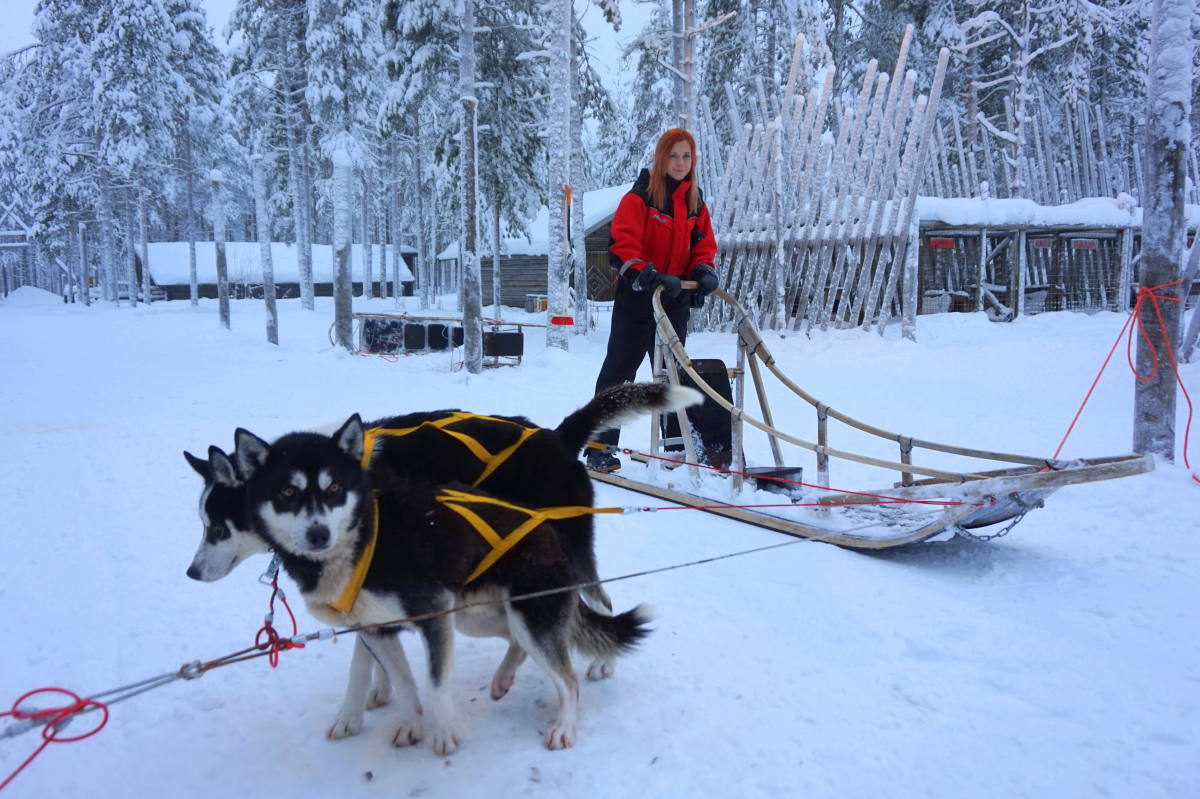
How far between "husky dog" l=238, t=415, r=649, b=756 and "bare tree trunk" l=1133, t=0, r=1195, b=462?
4.86 m

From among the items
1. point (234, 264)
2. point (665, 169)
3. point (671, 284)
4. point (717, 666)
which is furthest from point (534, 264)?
point (717, 666)

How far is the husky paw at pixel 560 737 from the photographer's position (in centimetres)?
213

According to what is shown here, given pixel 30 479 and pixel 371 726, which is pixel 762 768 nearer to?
pixel 371 726

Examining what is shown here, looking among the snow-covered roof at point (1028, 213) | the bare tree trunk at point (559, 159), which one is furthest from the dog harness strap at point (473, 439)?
the snow-covered roof at point (1028, 213)

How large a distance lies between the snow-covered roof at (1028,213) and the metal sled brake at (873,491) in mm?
8665

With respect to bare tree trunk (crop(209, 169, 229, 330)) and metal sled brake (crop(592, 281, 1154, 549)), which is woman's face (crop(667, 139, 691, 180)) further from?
bare tree trunk (crop(209, 169, 229, 330))

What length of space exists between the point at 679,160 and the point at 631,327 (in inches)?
44.9

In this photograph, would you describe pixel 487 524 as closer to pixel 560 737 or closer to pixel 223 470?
pixel 560 737

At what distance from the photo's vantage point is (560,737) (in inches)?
84.0

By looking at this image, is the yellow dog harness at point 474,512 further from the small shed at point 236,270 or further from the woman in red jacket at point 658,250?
the small shed at point 236,270

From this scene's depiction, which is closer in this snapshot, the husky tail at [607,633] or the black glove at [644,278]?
the husky tail at [607,633]

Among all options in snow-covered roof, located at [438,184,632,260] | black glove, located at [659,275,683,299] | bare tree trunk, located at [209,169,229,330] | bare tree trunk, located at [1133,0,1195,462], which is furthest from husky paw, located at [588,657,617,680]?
bare tree trunk, located at [209,169,229,330]

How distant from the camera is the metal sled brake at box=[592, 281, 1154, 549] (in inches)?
124

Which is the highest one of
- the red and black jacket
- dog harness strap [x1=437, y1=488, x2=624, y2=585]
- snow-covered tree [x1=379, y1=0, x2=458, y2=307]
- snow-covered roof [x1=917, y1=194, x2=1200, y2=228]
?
snow-covered tree [x1=379, y1=0, x2=458, y2=307]
